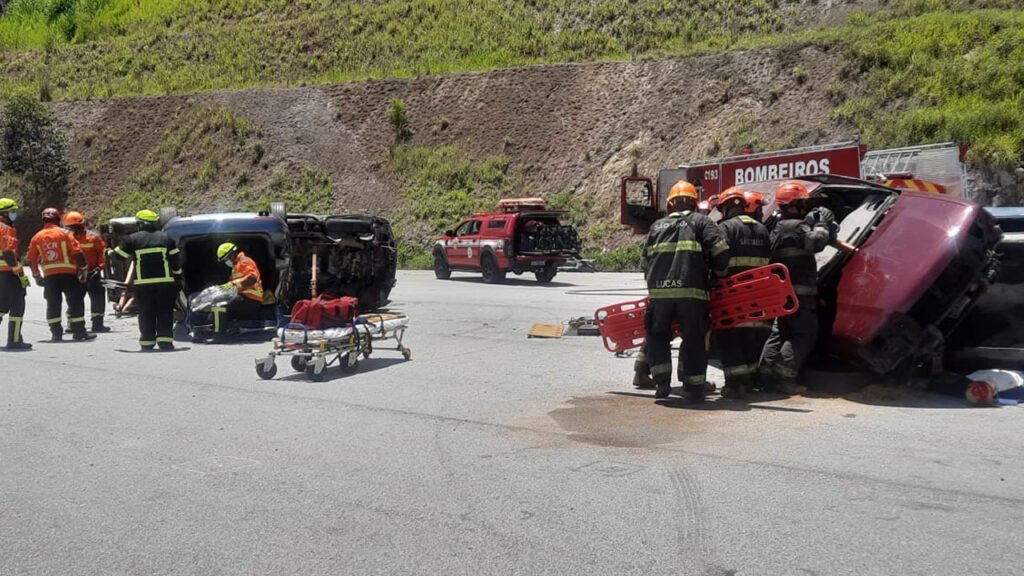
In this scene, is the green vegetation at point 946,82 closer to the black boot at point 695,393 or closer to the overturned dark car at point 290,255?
the overturned dark car at point 290,255

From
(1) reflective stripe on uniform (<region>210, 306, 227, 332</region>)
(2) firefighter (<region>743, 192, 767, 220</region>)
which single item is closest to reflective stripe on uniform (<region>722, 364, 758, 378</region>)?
(2) firefighter (<region>743, 192, 767, 220</region>)

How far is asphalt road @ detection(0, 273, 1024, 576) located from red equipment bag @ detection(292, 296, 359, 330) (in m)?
0.75

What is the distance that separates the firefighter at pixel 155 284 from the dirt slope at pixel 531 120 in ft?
70.5

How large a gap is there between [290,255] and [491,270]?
37.8 ft

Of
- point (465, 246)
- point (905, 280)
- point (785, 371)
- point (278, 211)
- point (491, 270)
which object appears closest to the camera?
point (905, 280)

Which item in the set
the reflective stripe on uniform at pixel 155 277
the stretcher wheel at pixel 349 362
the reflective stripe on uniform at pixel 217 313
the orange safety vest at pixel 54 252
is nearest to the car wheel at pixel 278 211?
the reflective stripe on uniform at pixel 217 313

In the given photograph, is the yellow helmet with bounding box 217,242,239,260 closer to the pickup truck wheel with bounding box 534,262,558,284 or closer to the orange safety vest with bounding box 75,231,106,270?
the orange safety vest with bounding box 75,231,106,270

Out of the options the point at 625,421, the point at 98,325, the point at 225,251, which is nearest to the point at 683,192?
the point at 625,421

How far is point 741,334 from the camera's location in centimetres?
831

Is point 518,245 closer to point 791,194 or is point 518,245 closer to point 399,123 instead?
point 791,194

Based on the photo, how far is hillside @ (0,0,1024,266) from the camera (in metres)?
32.2

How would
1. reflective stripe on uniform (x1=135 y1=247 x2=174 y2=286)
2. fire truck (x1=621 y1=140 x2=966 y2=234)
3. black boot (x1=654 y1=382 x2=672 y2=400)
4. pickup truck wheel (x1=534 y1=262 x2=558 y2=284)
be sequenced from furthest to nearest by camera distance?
pickup truck wheel (x1=534 y1=262 x2=558 y2=284), fire truck (x1=621 y1=140 x2=966 y2=234), reflective stripe on uniform (x1=135 y1=247 x2=174 y2=286), black boot (x1=654 y1=382 x2=672 y2=400)

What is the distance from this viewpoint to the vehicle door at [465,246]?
85.9 feet

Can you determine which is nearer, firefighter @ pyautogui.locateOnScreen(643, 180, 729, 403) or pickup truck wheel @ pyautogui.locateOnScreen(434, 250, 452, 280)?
firefighter @ pyautogui.locateOnScreen(643, 180, 729, 403)
